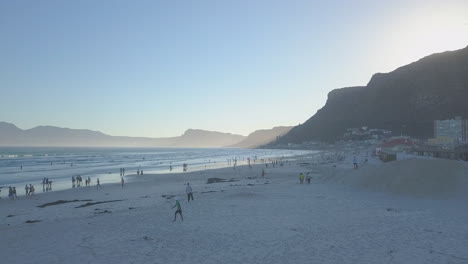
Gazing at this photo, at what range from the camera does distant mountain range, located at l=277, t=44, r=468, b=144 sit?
102469 mm

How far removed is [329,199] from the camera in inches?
788

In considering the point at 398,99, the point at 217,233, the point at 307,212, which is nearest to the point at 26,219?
the point at 217,233

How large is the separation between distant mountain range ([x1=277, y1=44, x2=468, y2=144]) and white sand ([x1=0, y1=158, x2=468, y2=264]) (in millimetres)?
97743

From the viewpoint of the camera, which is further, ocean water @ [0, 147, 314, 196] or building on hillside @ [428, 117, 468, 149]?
building on hillside @ [428, 117, 468, 149]

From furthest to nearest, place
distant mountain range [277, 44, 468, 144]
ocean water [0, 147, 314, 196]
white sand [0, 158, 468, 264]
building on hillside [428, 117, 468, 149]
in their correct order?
distant mountain range [277, 44, 468, 144] → building on hillside [428, 117, 468, 149] → ocean water [0, 147, 314, 196] → white sand [0, 158, 468, 264]

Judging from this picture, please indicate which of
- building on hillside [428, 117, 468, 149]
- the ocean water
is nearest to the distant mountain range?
building on hillside [428, 117, 468, 149]

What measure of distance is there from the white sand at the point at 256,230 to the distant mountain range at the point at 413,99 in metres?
97.7

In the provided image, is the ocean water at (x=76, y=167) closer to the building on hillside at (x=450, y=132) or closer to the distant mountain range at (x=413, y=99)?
the building on hillside at (x=450, y=132)

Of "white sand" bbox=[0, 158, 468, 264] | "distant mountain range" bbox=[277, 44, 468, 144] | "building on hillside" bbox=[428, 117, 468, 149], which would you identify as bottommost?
"white sand" bbox=[0, 158, 468, 264]

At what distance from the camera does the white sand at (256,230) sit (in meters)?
9.86

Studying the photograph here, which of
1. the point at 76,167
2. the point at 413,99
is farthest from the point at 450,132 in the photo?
the point at 76,167

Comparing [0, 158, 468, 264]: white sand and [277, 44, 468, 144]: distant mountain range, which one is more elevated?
[277, 44, 468, 144]: distant mountain range

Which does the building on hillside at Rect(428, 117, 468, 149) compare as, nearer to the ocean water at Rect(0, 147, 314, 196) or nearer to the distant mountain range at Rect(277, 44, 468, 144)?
the distant mountain range at Rect(277, 44, 468, 144)

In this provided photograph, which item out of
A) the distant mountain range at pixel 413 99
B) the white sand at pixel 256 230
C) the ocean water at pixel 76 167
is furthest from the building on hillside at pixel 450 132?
the white sand at pixel 256 230
